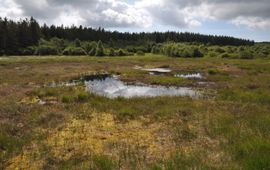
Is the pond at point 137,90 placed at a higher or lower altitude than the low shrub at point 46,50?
higher

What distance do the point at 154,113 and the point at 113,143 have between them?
5.93 m

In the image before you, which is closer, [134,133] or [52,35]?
[134,133]

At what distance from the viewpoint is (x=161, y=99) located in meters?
22.7

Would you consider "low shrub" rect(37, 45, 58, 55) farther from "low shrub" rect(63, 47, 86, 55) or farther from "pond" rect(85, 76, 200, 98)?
"pond" rect(85, 76, 200, 98)

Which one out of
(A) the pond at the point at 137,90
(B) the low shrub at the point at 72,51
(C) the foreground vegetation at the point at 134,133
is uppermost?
(C) the foreground vegetation at the point at 134,133

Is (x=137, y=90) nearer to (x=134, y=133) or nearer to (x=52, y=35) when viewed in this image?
(x=134, y=133)

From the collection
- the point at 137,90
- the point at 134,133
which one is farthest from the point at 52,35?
the point at 134,133

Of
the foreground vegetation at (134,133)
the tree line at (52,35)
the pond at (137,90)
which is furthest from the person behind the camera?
the tree line at (52,35)

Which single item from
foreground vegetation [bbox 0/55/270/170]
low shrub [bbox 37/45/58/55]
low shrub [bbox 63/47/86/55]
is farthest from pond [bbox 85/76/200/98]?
low shrub [bbox 63/47/86/55]

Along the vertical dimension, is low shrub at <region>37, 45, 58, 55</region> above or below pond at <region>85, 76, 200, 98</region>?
below

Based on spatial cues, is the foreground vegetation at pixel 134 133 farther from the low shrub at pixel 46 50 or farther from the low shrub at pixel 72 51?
the low shrub at pixel 72 51

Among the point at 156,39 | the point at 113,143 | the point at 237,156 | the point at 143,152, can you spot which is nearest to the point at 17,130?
the point at 113,143

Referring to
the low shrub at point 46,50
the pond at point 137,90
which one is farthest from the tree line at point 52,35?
the pond at point 137,90

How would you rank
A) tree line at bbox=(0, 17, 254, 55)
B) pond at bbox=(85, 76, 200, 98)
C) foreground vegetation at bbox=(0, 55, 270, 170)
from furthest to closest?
tree line at bbox=(0, 17, 254, 55) < pond at bbox=(85, 76, 200, 98) < foreground vegetation at bbox=(0, 55, 270, 170)
